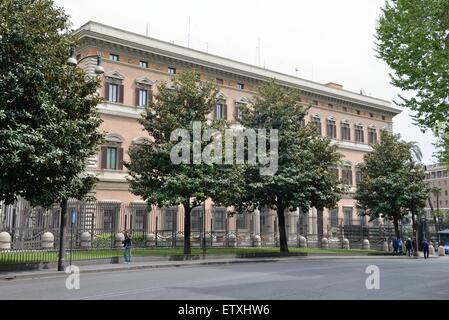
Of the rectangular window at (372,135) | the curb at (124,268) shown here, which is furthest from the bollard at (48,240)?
the rectangular window at (372,135)

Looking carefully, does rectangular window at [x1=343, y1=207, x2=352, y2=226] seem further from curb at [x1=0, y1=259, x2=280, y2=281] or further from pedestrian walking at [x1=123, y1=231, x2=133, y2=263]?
pedestrian walking at [x1=123, y1=231, x2=133, y2=263]

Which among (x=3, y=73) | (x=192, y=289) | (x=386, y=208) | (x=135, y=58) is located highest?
(x=135, y=58)

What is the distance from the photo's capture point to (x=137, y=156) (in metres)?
26.8

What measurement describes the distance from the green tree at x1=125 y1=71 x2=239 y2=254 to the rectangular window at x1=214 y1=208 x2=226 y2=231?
16822 mm

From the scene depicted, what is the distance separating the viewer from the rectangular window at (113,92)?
38531 mm

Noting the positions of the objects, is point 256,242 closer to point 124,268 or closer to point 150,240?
point 150,240

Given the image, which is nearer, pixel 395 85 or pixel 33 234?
pixel 395 85

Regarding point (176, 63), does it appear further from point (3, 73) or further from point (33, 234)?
point (3, 73)

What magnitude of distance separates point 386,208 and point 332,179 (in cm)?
1016

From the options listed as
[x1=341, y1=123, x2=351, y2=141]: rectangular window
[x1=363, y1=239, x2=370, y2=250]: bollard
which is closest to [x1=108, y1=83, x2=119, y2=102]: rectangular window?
[x1=363, y1=239, x2=370, y2=250]: bollard

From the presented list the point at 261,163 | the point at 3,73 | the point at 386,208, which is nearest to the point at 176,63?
the point at 261,163

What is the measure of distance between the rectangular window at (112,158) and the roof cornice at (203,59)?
876 cm
